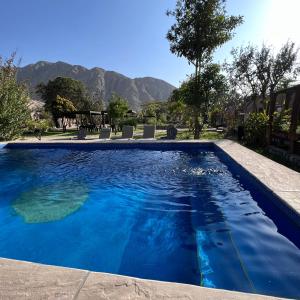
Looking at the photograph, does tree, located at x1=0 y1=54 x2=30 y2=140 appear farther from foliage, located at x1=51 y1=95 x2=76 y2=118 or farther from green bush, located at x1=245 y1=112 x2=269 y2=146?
foliage, located at x1=51 y1=95 x2=76 y2=118

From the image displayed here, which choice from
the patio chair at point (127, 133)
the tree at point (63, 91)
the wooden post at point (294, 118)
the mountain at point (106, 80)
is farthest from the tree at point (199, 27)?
the mountain at point (106, 80)

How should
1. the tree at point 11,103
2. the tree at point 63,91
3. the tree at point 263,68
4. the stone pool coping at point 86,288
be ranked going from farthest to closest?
the tree at point 63,91 → the tree at point 263,68 → the tree at point 11,103 → the stone pool coping at point 86,288

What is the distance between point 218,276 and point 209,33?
12.9 meters

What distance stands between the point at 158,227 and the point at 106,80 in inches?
4699

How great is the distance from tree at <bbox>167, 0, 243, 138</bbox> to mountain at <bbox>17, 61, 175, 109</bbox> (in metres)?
93.0

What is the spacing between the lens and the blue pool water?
2949 mm

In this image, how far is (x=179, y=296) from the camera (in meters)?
1.74

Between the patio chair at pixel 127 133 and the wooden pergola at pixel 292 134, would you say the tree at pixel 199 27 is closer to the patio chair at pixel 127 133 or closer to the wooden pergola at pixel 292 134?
the patio chair at pixel 127 133

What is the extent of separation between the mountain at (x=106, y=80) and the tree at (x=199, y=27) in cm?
9298

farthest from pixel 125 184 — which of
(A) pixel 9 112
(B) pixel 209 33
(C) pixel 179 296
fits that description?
(B) pixel 209 33

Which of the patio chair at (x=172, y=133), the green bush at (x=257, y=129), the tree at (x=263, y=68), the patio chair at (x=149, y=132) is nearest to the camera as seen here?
the green bush at (x=257, y=129)

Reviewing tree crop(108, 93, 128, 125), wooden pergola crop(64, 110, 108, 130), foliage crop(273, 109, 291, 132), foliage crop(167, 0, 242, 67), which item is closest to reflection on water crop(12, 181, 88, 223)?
foliage crop(273, 109, 291, 132)

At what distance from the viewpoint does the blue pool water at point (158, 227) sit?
2.95 m

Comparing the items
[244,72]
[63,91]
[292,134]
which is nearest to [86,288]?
[292,134]
